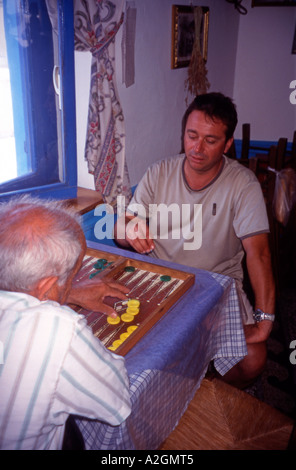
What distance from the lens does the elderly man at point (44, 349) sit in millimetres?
841

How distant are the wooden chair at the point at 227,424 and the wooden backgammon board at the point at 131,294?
46cm

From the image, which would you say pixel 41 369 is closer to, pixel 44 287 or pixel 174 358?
pixel 44 287

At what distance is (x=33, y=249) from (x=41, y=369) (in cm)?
28

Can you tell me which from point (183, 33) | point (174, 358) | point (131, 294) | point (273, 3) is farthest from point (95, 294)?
point (273, 3)

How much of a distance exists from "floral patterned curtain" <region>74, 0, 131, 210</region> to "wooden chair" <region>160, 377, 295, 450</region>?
1.65 m

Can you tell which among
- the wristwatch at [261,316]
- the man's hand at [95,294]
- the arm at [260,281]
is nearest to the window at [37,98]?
the man's hand at [95,294]

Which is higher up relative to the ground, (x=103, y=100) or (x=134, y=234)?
(x=103, y=100)

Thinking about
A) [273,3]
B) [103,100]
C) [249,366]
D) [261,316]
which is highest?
[273,3]

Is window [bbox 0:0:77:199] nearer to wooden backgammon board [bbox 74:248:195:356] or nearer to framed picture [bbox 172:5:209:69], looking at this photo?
wooden backgammon board [bbox 74:248:195:356]

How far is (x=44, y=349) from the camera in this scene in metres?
0.85

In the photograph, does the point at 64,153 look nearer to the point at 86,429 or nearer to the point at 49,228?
the point at 49,228

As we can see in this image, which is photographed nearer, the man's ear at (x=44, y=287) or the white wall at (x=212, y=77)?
the man's ear at (x=44, y=287)

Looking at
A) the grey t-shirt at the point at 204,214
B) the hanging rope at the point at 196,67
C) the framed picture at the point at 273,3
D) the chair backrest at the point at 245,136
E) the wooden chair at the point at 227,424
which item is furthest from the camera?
the framed picture at the point at 273,3

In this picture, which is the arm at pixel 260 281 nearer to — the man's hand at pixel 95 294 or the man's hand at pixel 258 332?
the man's hand at pixel 258 332
